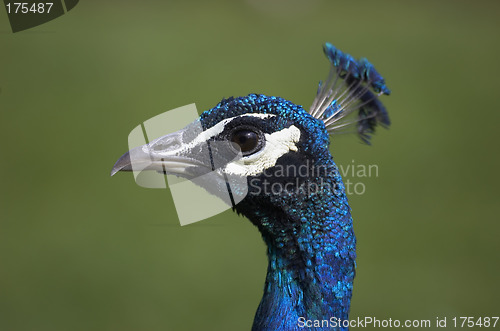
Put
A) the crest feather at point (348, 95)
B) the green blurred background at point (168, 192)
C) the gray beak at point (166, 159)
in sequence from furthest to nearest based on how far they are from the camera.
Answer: the green blurred background at point (168, 192) < the crest feather at point (348, 95) < the gray beak at point (166, 159)

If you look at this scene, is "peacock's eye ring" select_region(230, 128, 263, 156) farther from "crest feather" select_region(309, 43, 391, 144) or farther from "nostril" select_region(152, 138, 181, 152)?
"crest feather" select_region(309, 43, 391, 144)

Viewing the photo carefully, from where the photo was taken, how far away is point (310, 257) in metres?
1.48

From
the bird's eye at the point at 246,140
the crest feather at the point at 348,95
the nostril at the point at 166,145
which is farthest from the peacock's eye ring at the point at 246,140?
the crest feather at the point at 348,95

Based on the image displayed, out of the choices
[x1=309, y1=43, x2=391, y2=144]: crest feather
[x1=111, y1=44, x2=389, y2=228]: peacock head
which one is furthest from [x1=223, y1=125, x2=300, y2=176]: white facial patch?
[x1=309, y1=43, x2=391, y2=144]: crest feather

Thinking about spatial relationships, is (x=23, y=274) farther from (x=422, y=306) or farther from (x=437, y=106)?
(x=437, y=106)

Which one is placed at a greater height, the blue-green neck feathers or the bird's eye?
the bird's eye

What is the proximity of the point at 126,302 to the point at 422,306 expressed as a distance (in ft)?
5.41

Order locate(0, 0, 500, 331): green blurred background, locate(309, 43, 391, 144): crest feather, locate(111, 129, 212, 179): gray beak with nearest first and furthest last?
locate(111, 129, 212, 179): gray beak < locate(309, 43, 391, 144): crest feather < locate(0, 0, 500, 331): green blurred background

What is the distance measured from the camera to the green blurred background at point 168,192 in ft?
11.1

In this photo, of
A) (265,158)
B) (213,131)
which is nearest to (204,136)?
(213,131)

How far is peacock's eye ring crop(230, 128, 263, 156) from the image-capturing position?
143 centimetres

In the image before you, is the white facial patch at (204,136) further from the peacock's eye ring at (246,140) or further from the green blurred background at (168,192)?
the green blurred background at (168,192)

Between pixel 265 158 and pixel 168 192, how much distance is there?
3070mm

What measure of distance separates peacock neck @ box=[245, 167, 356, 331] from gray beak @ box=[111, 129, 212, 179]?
21 centimetres
